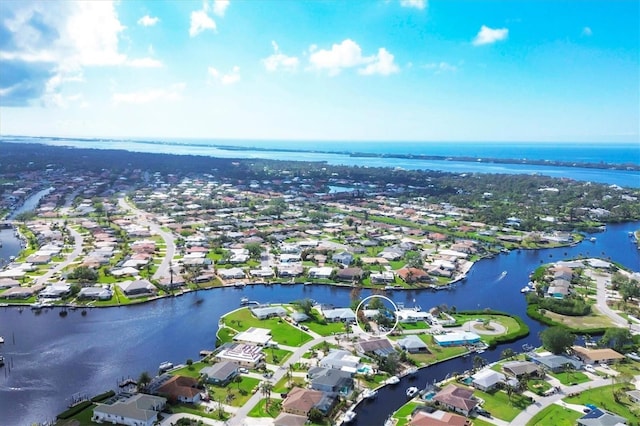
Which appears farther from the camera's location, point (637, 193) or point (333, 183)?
point (333, 183)

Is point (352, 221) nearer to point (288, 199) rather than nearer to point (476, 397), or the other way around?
point (288, 199)

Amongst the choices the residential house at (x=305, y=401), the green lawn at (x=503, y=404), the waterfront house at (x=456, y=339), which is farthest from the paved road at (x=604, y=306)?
the residential house at (x=305, y=401)

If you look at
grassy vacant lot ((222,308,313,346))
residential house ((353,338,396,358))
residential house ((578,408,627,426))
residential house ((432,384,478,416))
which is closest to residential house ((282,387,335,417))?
residential house ((432,384,478,416))

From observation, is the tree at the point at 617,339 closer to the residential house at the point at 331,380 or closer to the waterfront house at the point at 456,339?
the waterfront house at the point at 456,339

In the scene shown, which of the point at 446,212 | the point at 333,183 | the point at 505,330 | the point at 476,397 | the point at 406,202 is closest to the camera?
the point at 476,397

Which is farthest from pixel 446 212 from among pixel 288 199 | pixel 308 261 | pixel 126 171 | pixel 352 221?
pixel 126 171

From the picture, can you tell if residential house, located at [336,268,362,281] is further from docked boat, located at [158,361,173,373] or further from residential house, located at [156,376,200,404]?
residential house, located at [156,376,200,404]
